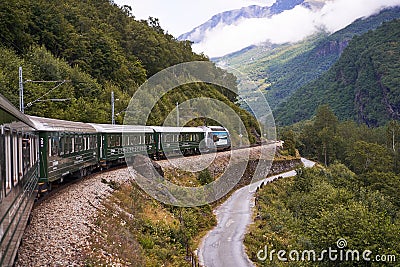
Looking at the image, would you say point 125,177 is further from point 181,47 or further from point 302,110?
point 302,110

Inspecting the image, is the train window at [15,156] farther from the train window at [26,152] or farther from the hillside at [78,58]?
the hillside at [78,58]

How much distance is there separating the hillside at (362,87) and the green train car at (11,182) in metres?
152

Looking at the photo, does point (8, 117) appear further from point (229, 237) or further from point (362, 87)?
point (362, 87)

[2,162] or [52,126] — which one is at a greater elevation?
[52,126]

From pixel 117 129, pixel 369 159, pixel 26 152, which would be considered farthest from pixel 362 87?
pixel 26 152

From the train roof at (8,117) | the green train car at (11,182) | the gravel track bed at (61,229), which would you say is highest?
the train roof at (8,117)

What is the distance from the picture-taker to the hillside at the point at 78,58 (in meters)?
35.8

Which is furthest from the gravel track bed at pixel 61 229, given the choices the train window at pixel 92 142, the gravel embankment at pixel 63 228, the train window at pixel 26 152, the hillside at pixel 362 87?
the hillside at pixel 362 87

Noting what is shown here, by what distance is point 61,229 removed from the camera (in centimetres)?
1271

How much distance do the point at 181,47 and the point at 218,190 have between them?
65.5 m

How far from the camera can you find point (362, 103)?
160875 mm

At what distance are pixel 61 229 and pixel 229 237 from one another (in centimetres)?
1280

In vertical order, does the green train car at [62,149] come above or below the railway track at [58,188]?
above

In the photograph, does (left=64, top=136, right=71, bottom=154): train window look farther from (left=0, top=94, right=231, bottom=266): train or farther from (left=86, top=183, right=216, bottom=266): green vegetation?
(left=86, top=183, right=216, bottom=266): green vegetation
